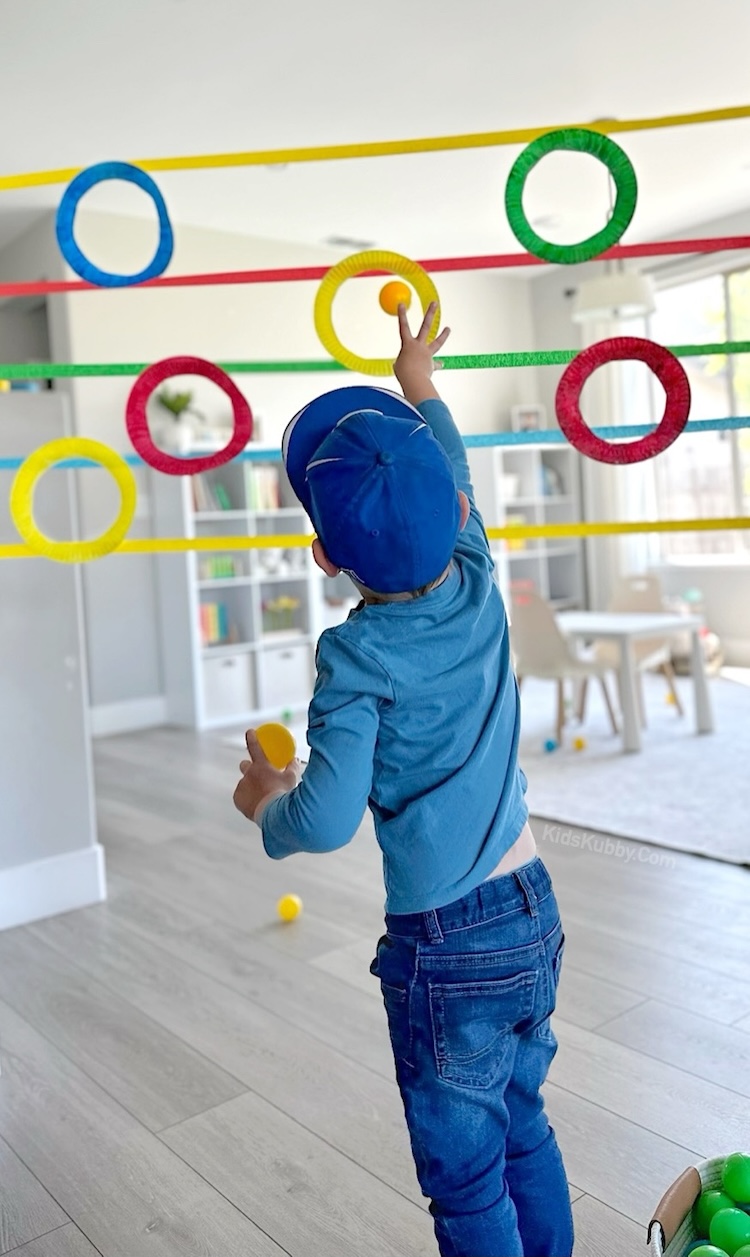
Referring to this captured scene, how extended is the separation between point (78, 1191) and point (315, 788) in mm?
1088

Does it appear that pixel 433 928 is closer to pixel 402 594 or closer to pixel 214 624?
pixel 402 594

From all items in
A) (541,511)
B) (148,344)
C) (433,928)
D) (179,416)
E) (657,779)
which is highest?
(148,344)

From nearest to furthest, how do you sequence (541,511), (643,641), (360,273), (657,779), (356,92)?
1. (360,273)
2. (657,779)
3. (356,92)
4. (643,641)
5. (541,511)

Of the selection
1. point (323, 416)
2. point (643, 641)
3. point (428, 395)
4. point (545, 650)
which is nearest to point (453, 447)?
point (428, 395)

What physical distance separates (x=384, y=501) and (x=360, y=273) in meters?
1.09

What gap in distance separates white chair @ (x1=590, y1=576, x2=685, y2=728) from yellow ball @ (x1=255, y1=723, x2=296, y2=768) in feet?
13.6

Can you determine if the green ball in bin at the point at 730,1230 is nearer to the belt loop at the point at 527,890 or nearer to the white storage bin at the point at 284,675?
the belt loop at the point at 527,890

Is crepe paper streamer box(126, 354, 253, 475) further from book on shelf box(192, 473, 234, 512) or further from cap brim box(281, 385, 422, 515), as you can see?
book on shelf box(192, 473, 234, 512)

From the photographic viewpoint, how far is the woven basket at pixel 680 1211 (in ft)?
4.29

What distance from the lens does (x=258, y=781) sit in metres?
1.25

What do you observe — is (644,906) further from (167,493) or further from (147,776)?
(167,493)

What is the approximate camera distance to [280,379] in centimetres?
673

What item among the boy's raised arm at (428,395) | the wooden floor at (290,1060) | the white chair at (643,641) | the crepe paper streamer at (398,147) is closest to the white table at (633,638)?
the white chair at (643,641)

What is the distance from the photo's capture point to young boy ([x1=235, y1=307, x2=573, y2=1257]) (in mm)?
1088
